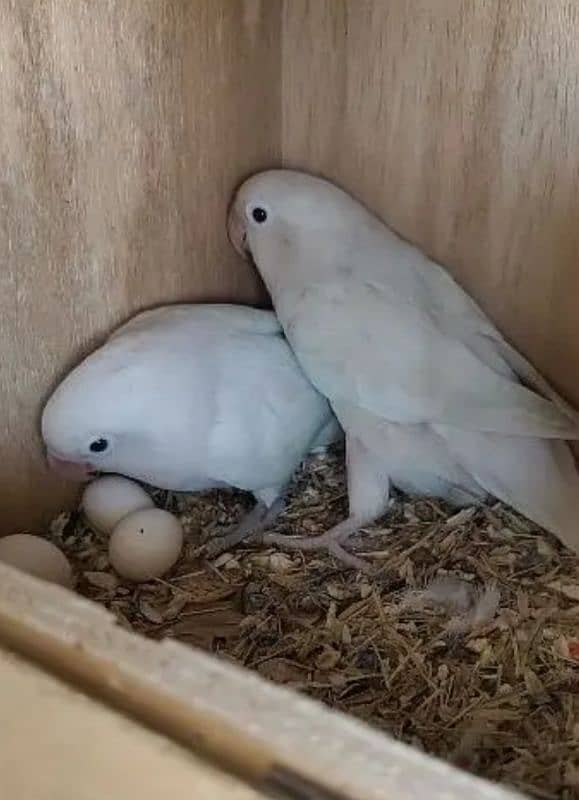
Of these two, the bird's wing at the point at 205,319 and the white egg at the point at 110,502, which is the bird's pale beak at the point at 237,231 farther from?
the white egg at the point at 110,502

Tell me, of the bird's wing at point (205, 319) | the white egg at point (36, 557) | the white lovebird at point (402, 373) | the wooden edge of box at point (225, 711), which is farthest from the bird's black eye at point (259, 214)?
the wooden edge of box at point (225, 711)

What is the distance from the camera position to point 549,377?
138cm

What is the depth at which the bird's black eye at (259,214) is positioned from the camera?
139 centimetres

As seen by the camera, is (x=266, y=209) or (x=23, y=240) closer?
(x=23, y=240)

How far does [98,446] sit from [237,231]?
33 centimetres

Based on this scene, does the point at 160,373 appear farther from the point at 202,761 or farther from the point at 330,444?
the point at 202,761

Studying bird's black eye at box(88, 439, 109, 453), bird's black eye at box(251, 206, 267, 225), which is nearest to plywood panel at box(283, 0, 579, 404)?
bird's black eye at box(251, 206, 267, 225)

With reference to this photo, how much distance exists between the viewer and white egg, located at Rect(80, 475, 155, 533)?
1310 mm

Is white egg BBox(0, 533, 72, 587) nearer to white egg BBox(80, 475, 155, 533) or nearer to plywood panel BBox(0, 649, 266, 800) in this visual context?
white egg BBox(80, 475, 155, 533)

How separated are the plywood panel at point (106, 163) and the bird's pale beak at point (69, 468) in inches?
0.9

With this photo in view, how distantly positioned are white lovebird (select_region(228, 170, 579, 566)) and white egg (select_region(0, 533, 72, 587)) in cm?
24

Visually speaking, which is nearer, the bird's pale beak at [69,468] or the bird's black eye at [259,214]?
the bird's pale beak at [69,468]

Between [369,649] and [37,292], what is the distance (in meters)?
0.50

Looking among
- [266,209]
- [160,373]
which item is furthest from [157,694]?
[266,209]
